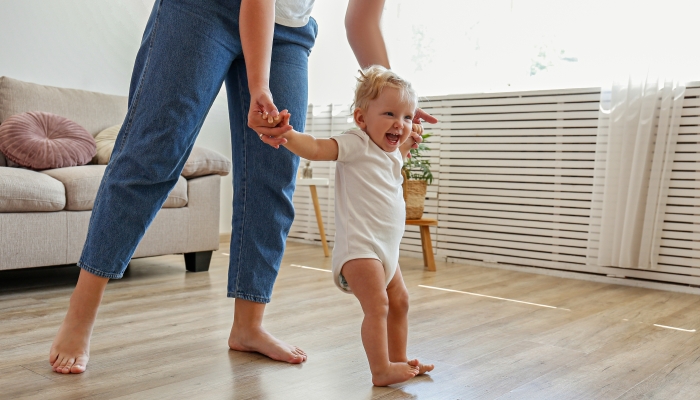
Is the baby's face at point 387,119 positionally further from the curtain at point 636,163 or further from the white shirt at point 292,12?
the curtain at point 636,163

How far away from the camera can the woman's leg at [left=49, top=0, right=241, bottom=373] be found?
1315mm

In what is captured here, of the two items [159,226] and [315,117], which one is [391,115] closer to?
[159,226]

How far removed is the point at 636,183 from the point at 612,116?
0.98 ft

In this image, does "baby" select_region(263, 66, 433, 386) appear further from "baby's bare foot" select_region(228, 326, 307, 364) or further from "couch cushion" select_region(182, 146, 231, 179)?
"couch cushion" select_region(182, 146, 231, 179)

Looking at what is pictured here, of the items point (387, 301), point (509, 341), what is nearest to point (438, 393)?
point (387, 301)

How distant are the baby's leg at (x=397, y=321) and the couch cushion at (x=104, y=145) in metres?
1.75

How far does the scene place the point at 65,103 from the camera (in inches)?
116

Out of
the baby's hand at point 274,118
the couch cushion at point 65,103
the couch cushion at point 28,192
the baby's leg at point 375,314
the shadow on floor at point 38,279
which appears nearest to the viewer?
the baby's hand at point 274,118

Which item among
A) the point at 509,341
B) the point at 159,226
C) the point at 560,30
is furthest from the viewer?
the point at 560,30

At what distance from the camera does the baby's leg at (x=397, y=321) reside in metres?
1.39

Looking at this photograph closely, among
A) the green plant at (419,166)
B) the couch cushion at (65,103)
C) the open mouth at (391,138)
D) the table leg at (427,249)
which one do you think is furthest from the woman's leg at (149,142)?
the green plant at (419,166)

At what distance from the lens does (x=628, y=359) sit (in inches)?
63.7

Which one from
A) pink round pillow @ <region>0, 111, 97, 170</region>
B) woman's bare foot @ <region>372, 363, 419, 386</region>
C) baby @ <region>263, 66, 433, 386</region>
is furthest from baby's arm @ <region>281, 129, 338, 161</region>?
pink round pillow @ <region>0, 111, 97, 170</region>

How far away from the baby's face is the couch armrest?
1.51 meters
